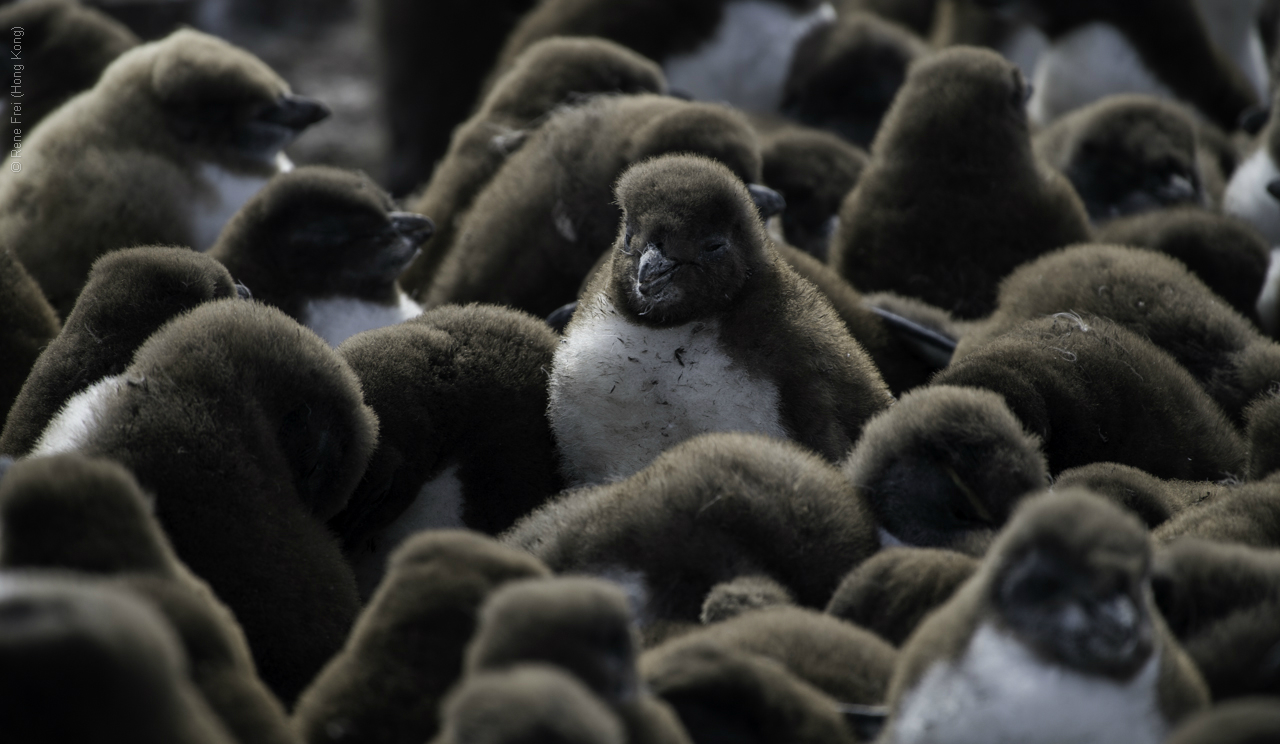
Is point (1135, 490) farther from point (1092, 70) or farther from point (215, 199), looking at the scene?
point (1092, 70)

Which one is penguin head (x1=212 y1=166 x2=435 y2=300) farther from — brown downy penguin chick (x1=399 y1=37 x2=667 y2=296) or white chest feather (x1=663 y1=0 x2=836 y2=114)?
white chest feather (x1=663 y1=0 x2=836 y2=114)

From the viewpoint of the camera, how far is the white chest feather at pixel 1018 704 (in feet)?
8.66

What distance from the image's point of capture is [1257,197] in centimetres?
649

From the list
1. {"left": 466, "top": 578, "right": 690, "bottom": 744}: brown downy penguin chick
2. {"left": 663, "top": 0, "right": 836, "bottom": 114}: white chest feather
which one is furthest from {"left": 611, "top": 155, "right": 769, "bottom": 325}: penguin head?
{"left": 663, "top": 0, "right": 836, "bottom": 114}: white chest feather

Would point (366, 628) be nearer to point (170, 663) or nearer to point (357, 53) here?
point (170, 663)

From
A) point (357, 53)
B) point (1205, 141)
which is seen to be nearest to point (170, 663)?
point (1205, 141)

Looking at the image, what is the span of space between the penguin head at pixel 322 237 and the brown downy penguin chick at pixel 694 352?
121cm

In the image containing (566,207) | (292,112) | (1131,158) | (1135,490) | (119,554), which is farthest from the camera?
(1131,158)

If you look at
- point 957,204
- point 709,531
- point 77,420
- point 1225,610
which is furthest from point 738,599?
point 957,204

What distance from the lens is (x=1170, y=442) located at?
4387 millimetres

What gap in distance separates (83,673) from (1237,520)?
2.63 m

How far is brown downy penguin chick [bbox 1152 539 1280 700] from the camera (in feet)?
9.73

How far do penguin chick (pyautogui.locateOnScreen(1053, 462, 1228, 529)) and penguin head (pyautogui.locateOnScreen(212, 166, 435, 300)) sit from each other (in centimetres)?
253

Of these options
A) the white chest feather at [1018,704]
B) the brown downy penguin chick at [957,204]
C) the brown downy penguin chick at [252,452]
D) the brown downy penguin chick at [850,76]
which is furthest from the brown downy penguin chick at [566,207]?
the white chest feather at [1018,704]
